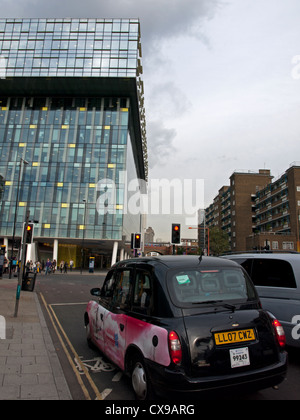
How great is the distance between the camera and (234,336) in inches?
118

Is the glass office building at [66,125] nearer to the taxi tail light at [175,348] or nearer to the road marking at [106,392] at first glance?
the road marking at [106,392]

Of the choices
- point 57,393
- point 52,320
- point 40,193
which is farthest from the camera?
point 40,193

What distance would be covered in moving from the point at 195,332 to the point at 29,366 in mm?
3121

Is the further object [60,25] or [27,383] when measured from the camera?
[60,25]

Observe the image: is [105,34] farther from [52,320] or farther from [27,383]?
[27,383]

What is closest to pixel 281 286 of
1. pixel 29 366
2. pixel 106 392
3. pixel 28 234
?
pixel 106 392

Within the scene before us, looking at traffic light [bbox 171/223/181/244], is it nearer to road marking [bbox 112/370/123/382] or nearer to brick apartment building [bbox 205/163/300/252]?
road marking [bbox 112/370/123/382]

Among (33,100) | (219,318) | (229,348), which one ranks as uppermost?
(33,100)

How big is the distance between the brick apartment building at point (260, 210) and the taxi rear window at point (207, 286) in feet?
169

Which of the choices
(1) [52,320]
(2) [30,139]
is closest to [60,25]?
(2) [30,139]

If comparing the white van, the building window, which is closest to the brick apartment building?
the building window

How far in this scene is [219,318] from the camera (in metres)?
3.05

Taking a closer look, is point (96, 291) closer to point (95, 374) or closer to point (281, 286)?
point (95, 374)
